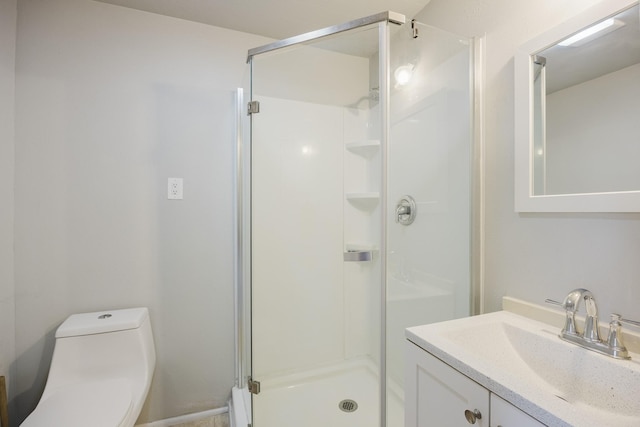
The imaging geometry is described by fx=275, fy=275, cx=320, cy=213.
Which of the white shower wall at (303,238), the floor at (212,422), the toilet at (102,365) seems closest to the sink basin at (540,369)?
the white shower wall at (303,238)

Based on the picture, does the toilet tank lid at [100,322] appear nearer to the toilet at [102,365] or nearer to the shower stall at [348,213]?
the toilet at [102,365]

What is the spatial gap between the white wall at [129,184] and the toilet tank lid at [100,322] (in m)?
0.07

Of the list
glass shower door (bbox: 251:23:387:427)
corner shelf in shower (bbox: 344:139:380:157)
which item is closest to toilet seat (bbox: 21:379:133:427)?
glass shower door (bbox: 251:23:387:427)

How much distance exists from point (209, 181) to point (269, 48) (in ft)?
2.65

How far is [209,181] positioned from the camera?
1.66 metres

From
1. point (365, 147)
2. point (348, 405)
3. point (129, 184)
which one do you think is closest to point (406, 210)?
point (365, 147)

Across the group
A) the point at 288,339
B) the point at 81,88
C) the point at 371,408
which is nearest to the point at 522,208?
the point at 371,408

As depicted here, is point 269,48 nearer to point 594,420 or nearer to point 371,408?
point 594,420

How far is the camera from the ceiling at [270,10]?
147 cm

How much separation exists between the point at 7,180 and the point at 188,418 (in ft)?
5.13

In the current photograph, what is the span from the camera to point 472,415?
667 millimetres

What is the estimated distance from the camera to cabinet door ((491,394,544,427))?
56cm

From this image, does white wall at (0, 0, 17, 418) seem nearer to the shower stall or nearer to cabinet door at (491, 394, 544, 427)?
the shower stall

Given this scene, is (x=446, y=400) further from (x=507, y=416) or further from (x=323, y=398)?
(x=323, y=398)
